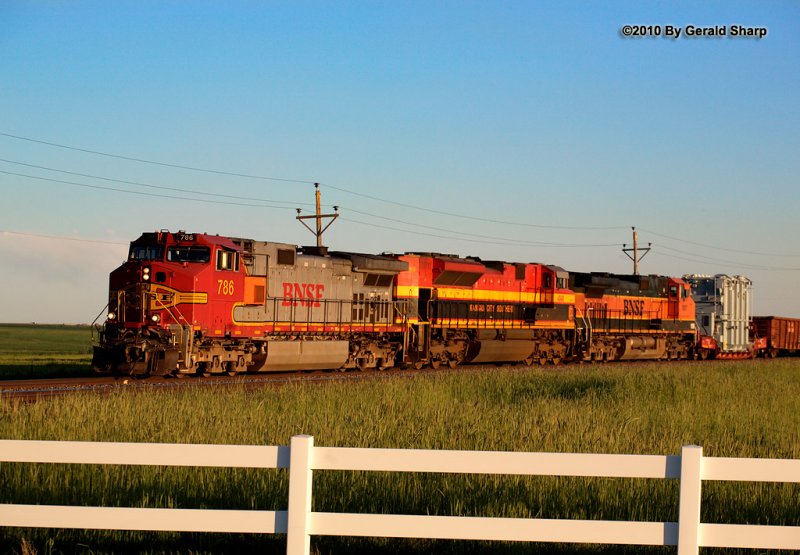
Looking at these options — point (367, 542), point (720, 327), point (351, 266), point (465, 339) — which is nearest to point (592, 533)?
point (367, 542)

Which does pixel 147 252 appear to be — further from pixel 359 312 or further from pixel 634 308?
pixel 634 308

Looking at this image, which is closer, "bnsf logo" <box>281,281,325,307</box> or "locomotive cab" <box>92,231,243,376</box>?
"locomotive cab" <box>92,231,243,376</box>

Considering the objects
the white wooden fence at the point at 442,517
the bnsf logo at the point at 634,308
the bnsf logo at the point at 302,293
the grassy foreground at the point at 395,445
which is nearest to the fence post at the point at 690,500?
the white wooden fence at the point at 442,517

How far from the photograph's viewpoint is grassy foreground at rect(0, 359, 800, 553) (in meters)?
7.69

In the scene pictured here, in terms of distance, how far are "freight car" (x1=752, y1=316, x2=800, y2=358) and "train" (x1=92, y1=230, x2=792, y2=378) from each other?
26.1 ft

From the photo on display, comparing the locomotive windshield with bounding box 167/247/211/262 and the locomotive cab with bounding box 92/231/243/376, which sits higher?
the locomotive windshield with bounding box 167/247/211/262

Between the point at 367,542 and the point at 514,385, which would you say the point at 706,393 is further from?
the point at 367,542

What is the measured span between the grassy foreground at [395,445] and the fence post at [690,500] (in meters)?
1.72

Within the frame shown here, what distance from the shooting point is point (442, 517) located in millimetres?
5910

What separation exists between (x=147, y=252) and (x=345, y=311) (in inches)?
260

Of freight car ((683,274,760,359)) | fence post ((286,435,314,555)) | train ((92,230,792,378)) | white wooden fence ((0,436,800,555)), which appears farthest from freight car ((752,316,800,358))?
fence post ((286,435,314,555))

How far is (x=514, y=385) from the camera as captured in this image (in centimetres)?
2142

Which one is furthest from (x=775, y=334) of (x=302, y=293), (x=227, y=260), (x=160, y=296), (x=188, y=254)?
(x=160, y=296)

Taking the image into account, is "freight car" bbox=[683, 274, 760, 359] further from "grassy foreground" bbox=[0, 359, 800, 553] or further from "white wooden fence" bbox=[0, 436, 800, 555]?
"white wooden fence" bbox=[0, 436, 800, 555]
